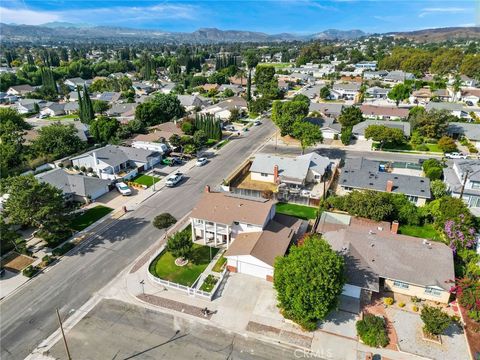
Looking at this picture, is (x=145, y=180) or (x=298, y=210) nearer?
(x=298, y=210)

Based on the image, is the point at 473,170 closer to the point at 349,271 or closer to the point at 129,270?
the point at 349,271

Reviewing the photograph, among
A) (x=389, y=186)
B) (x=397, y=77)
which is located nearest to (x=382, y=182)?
(x=389, y=186)

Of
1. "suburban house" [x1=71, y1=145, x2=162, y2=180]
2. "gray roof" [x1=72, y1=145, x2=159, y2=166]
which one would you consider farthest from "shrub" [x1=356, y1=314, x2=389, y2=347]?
"gray roof" [x1=72, y1=145, x2=159, y2=166]

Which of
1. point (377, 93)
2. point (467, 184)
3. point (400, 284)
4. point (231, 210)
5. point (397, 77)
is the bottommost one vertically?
point (400, 284)

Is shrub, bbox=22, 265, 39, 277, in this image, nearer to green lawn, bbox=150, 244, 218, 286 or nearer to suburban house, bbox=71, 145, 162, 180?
green lawn, bbox=150, 244, 218, 286

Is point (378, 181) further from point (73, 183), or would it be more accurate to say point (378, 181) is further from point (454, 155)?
point (73, 183)

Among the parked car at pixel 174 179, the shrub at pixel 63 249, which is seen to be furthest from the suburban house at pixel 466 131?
the shrub at pixel 63 249

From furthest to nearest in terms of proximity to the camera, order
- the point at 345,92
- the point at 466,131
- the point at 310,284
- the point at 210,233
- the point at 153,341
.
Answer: the point at 345,92
the point at 466,131
the point at 210,233
the point at 153,341
the point at 310,284
